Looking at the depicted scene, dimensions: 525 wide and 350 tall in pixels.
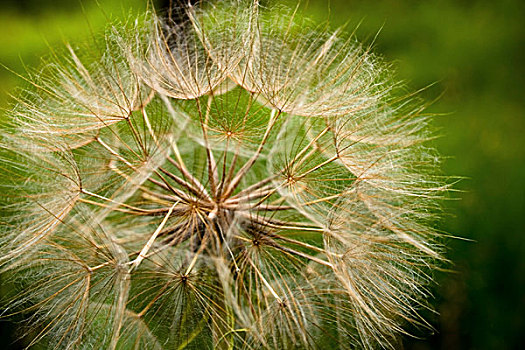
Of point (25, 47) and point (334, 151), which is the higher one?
point (25, 47)

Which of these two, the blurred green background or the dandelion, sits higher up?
the blurred green background

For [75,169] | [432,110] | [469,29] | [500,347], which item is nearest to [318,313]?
[75,169]

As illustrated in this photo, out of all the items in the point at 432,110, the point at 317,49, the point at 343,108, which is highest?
the point at 432,110

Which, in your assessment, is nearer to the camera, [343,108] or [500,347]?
[343,108]

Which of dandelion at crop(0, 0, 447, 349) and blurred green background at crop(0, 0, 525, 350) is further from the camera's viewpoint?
blurred green background at crop(0, 0, 525, 350)

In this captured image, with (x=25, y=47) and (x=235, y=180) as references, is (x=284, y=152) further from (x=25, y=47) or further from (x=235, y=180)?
(x=25, y=47)
